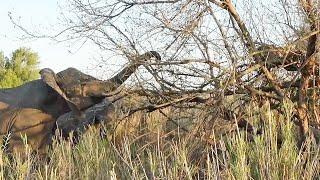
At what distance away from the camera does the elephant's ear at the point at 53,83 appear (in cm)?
830

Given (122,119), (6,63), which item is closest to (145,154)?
(122,119)

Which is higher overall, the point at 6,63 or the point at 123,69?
the point at 6,63

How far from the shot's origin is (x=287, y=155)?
14.7 ft

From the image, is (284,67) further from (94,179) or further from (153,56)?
(94,179)

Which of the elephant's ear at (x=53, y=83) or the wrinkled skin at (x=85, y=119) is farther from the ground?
the elephant's ear at (x=53, y=83)

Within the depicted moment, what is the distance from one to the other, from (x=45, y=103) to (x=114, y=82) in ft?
7.15

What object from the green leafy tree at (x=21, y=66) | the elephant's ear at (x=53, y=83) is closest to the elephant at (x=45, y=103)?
the elephant's ear at (x=53, y=83)

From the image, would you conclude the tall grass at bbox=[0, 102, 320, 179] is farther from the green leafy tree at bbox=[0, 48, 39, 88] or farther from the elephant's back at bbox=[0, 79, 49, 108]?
the green leafy tree at bbox=[0, 48, 39, 88]

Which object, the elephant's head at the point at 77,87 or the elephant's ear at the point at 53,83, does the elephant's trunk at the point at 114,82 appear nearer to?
the elephant's head at the point at 77,87

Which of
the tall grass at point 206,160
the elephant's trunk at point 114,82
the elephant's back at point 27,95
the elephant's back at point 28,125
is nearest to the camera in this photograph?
the tall grass at point 206,160

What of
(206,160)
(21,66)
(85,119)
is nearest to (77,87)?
(85,119)

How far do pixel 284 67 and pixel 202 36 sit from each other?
871 mm

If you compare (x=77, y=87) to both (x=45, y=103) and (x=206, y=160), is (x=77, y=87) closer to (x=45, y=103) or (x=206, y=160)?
(x=45, y=103)

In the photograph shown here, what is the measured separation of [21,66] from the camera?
792 inches
